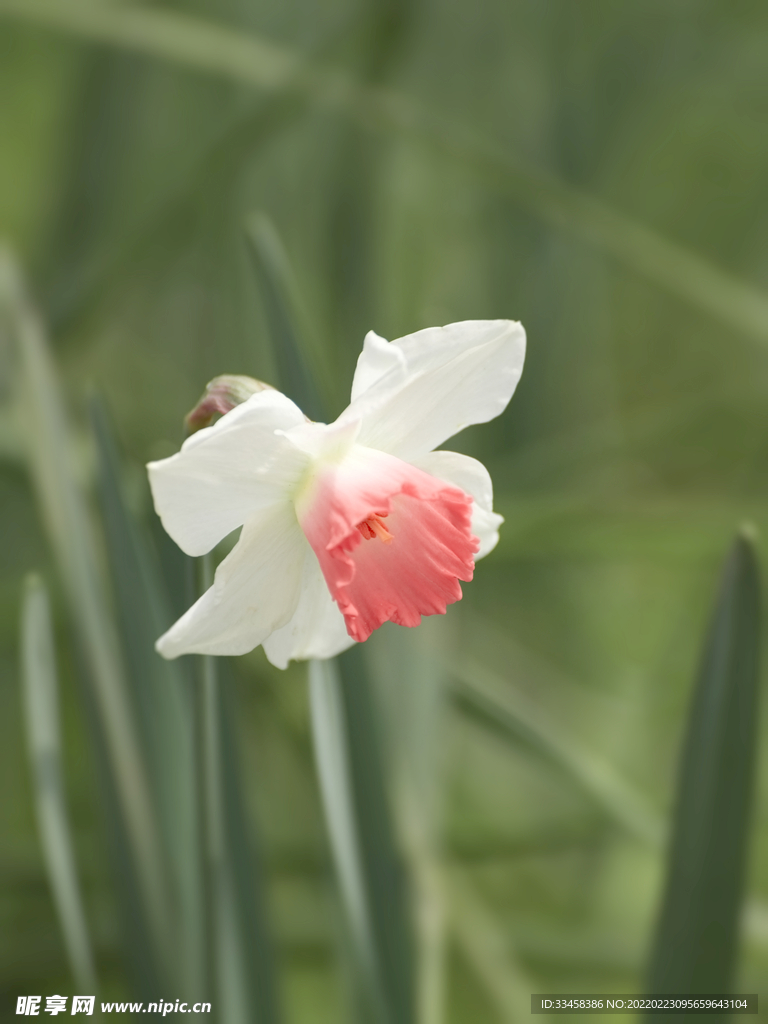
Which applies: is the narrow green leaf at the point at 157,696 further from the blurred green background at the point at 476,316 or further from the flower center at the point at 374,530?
the blurred green background at the point at 476,316

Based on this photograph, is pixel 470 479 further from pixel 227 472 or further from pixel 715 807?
pixel 715 807

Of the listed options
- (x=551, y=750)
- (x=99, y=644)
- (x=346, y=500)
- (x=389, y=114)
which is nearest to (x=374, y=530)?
(x=346, y=500)

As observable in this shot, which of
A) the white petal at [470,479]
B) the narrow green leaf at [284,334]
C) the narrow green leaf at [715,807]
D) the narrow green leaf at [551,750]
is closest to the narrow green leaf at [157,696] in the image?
the narrow green leaf at [284,334]

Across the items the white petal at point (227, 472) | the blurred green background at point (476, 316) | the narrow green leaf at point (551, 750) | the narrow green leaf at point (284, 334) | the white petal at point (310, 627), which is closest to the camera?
the white petal at point (227, 472)

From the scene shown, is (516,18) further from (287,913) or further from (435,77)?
(287,913)

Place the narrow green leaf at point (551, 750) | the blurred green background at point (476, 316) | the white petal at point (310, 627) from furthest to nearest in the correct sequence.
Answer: the blurred green background at point (476, 316) → the narrow green leaf at point (551, 750) → the white petal at point (310, 627)

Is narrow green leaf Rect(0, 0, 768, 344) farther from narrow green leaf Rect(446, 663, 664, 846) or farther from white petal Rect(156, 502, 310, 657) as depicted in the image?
white petal Rect(156, 502, 310, 657)

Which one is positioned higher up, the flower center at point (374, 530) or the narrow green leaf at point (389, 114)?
the narrow green leaf at point (389, 114)
